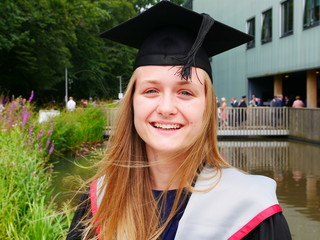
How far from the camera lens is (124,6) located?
38750mm

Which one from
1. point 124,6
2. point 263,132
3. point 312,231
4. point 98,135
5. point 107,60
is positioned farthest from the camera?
point 124,6

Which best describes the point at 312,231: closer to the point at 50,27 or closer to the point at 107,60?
the point at 50,27

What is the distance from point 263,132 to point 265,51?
625 cm

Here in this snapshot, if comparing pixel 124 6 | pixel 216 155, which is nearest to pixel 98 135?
pixel 216 155

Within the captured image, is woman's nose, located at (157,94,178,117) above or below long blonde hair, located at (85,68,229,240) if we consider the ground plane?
above

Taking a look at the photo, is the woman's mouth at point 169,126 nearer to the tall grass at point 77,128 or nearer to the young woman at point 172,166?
the young woman at point 172,166

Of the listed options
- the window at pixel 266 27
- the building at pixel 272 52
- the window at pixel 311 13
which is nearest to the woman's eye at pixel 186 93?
the building at pixel 272 52

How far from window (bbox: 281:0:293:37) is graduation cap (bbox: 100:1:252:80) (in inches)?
866

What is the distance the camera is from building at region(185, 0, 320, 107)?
2127cm

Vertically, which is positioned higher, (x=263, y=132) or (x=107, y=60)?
(x=107, y=60)

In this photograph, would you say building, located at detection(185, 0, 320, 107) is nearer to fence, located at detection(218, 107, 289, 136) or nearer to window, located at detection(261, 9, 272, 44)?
window, located at detection(261, 9, 272, 44)

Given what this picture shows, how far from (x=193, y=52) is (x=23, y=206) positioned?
11.7 ft

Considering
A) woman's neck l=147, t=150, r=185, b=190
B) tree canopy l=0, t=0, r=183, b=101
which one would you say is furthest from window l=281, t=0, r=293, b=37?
woman's neck l=147, t=150, r=185, b=190

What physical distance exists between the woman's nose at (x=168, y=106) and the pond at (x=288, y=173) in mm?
2849
